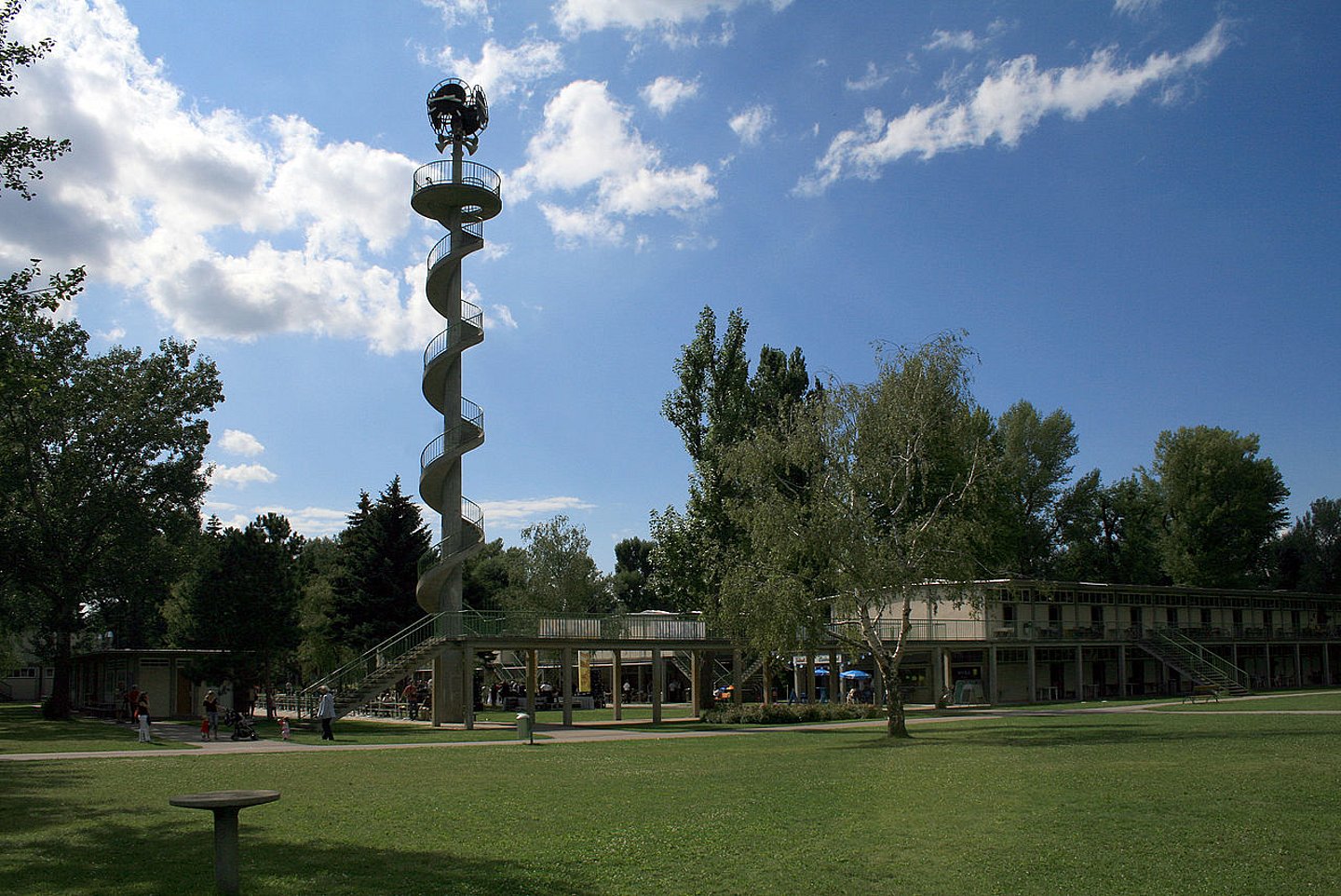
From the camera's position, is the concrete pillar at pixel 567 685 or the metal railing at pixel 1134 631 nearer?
the concrete pillar at pixel 567 685

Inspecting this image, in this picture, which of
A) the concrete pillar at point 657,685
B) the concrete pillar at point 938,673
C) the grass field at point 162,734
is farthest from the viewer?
the concrete pillar at point 938,673

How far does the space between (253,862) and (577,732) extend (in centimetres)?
2392

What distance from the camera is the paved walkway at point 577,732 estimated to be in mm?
24797

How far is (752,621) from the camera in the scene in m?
28.2

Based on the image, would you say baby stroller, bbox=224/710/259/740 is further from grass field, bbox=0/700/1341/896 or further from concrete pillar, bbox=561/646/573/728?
concrete pillar, bbox=561/646/573/728

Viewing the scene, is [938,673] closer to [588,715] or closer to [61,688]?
[588,715]

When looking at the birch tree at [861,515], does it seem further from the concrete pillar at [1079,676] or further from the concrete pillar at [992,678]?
the concrete pillar at [1079,676]

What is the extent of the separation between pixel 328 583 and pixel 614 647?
2765 centimetres

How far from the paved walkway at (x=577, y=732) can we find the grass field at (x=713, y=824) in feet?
9.81

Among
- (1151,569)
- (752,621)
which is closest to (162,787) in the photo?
(752,621)

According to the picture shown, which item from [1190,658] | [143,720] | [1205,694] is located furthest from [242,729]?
[1190,658]

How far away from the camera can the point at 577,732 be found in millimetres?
33906

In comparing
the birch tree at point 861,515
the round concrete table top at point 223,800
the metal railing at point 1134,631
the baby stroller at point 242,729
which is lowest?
the baby stroller at point 242,729

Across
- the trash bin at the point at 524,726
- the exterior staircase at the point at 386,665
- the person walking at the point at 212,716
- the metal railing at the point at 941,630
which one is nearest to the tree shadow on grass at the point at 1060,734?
the trash bin at the point at 524,726
